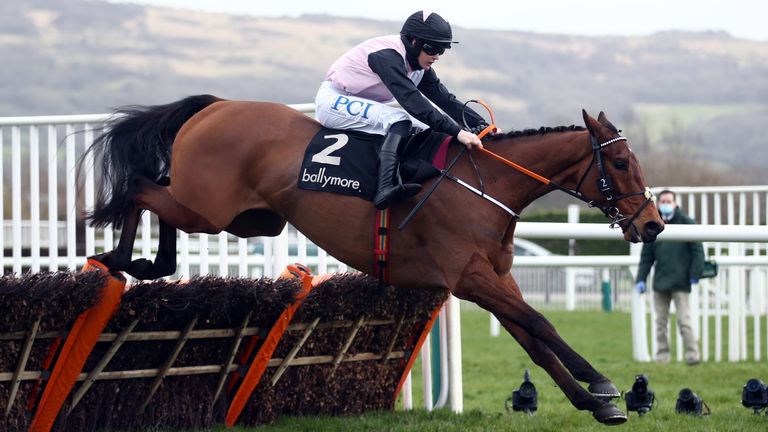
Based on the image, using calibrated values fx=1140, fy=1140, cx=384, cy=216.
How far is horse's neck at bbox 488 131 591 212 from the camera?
5.69 meters

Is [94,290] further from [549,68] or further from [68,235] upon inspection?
[549,68]

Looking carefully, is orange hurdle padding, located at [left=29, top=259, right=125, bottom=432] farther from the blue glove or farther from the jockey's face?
the blue glove

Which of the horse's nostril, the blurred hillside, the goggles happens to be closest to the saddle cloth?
the goggles

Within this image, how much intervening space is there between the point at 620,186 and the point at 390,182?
112 centimetres

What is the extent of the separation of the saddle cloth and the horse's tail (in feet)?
3.01

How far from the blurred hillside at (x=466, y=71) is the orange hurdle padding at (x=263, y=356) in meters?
33.3

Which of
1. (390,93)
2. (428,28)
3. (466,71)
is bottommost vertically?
(390,93)

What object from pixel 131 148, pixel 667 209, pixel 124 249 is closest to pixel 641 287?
pixel 667 209

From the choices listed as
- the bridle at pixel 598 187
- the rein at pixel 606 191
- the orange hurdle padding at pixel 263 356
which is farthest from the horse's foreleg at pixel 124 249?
the rein at pixel 606 191

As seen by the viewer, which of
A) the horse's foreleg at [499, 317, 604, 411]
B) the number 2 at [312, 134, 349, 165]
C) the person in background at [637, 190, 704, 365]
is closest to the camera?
the horse's foreleg at [499, 317, 604, 411]

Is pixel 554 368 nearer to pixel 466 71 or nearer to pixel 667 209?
pixel 667 209

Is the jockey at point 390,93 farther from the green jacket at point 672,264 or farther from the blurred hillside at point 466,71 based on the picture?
the blurred hillside at point 466,71

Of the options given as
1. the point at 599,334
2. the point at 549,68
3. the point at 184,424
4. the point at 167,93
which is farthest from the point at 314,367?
the point at 549,68

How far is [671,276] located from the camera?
11.3 metres
